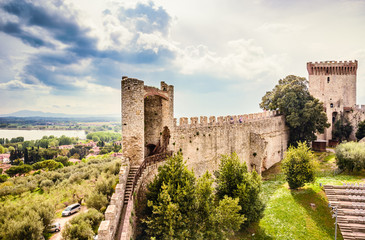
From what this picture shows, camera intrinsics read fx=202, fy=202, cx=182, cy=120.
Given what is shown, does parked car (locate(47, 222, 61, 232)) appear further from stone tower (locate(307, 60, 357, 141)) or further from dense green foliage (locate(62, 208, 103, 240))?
stone tower (locate(307, 60, 357, 141))

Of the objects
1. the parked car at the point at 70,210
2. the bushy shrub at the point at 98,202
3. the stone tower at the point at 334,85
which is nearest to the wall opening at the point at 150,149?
the bushy shrub at the point at 98,202

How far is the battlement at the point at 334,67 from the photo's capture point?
33.1 metres

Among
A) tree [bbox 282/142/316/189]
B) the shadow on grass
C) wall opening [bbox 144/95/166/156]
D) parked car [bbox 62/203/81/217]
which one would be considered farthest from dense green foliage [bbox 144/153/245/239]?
parked car [bbox 62/203/81/217]

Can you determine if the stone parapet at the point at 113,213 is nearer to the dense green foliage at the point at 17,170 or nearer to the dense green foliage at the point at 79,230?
the dense green foliage at the point at 79,230

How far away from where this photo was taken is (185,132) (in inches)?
600

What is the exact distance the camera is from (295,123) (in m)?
26.3

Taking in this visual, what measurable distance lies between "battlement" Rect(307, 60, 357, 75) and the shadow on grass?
80.9ft

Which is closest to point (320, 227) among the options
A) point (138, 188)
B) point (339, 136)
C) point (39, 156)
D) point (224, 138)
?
point (224, 138)

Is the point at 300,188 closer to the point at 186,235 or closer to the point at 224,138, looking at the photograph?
the point at 224,138

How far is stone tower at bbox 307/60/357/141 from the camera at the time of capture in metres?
33.2

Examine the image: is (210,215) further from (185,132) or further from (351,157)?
(351,157)

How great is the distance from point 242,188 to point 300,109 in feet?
63.2

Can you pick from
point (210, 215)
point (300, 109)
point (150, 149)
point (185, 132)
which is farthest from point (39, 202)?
point (300, 109)

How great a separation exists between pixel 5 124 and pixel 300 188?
102797 millimetres
